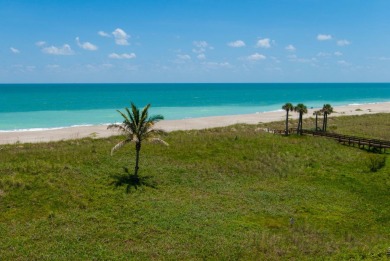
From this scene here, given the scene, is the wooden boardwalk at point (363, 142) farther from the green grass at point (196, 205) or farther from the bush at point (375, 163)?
the bush at point (375, 163)

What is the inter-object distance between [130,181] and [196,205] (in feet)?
24.1

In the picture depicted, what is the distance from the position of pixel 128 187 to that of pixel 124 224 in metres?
6.79

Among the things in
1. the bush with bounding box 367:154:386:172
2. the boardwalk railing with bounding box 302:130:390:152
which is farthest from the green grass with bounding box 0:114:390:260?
the boardwalk railing with bounding box 302:130:390:152

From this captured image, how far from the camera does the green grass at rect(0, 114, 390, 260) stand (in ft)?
76.6

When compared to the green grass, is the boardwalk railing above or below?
above

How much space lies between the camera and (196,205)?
3055cm

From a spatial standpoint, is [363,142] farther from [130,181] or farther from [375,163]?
[130,181]

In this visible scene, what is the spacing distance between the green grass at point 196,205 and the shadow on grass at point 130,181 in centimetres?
34

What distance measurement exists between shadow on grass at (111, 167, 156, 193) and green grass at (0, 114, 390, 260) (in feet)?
1.11

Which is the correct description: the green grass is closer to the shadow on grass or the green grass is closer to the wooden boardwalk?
the shadow on grass

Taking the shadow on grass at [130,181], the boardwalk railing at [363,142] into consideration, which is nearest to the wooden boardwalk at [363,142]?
the boardwalk railing at [363,142]

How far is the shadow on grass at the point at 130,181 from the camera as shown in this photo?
33.5 metres

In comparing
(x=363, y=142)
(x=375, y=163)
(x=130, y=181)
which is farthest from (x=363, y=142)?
(x=130, y=181)

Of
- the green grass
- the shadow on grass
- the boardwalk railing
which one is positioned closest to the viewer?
the green grass
